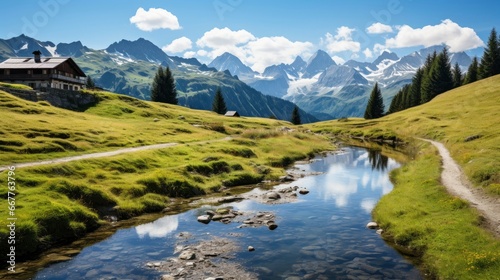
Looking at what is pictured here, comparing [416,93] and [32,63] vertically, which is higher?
[32,63]

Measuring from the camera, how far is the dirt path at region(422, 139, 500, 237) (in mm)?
23922

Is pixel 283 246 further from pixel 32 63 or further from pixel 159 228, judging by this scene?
pixel 32 63

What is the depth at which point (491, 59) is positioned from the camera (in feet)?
466

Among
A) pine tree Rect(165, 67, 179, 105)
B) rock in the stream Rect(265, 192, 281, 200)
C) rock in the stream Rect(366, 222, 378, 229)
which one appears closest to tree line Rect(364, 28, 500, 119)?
pine tree Rect(165, 67, 179, 105)

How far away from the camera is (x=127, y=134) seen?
61906 millimetres

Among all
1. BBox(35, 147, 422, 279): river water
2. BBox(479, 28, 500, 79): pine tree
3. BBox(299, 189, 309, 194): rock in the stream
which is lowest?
BBox(35, 147, 422, 279): river water

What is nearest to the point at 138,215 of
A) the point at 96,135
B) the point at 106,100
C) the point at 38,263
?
the point at 38,263

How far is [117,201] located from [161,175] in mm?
8008

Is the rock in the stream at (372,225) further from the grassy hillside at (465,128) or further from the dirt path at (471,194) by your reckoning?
the grassy hillside at (465,128)

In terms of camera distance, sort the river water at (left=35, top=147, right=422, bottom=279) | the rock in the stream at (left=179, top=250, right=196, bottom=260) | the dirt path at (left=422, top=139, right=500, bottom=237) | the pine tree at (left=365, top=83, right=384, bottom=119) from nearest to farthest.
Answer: the river water at (left=35, top=147, right=422, bottom=279) → the rock in the stream at (left=179, top=250, right=196, bottom=260) → the dirt path at (left=422, top=139, right=500, bottom=237) → the pine tree at (left=365, top=83, right=384, bottom=119)

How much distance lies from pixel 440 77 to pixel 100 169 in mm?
158545

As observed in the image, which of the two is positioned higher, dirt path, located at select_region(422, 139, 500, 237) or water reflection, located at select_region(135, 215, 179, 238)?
dirt path, located at select_region(422, 139, 500, 237)

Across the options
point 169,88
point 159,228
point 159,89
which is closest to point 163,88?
point 159,89

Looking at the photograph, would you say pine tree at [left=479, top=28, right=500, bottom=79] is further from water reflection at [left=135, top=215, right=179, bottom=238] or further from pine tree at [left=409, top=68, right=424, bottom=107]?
water reflection at [left=135, top=215, right=179, bottom=238]
